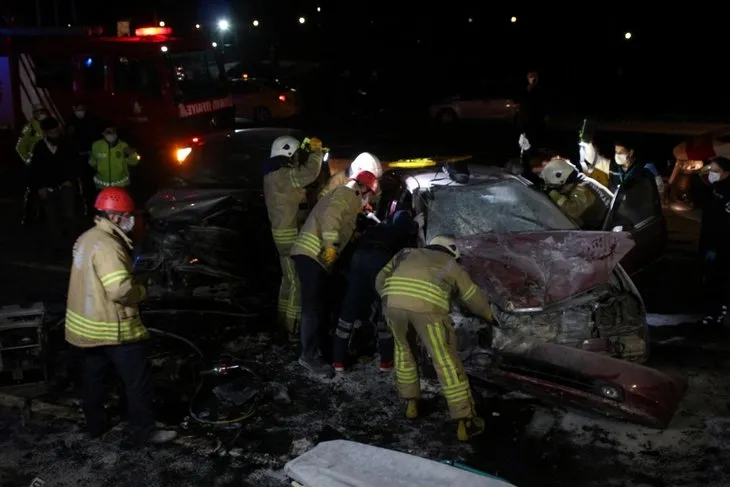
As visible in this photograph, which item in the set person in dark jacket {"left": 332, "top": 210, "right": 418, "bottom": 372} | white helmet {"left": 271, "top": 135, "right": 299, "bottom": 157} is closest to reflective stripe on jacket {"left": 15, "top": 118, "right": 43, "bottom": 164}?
white helmet {"left": 271, "top": 135, "right": 299, "bottom": 157}

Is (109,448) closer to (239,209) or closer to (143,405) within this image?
(143,405)

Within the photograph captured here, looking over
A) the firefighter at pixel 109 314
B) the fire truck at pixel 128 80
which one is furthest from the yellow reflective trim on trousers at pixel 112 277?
the fire truck at pixel 128 80

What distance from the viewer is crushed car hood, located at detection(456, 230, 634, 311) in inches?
218

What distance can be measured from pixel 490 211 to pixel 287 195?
1779 mm

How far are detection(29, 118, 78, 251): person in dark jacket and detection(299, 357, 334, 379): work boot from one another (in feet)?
16.2

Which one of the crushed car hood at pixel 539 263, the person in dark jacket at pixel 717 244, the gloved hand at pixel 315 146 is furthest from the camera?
the gloved hand at pixel 315 146

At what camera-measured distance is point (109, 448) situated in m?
5.17

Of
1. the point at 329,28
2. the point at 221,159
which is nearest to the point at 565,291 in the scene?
the point at 221,159

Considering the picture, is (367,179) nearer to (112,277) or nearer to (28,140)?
(112,277)

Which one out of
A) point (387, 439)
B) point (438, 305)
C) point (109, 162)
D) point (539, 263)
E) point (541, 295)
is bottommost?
point (387, 439)

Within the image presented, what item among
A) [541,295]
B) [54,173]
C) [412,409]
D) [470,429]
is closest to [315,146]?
[541,295]

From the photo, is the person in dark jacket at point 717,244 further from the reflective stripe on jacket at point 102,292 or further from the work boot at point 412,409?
the reflective stripe on jacket at point 102,292

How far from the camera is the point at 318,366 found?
627 centimetres

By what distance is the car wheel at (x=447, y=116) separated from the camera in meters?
24.0
